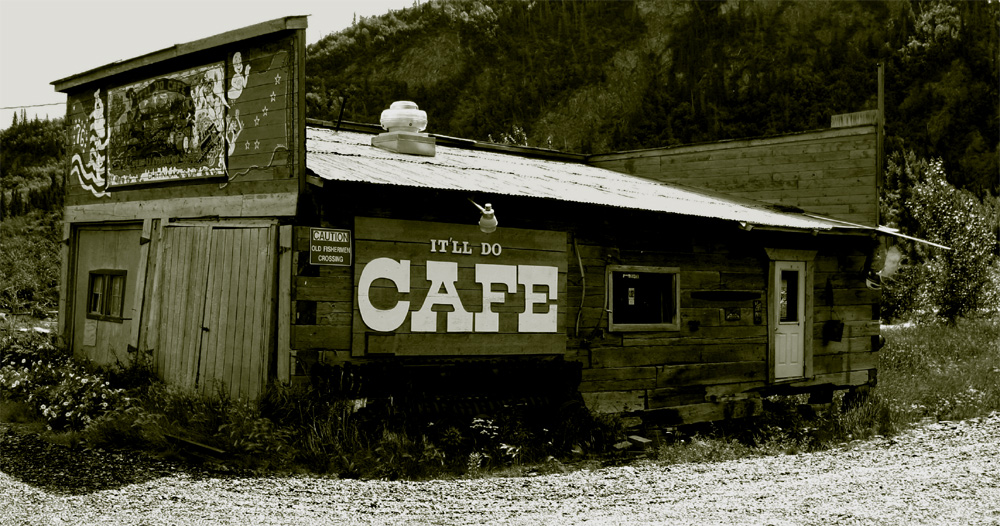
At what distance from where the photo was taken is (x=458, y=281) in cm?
1027

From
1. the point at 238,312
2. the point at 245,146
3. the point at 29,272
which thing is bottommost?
the point at 238,312

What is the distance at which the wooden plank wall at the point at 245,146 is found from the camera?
955 centimetres

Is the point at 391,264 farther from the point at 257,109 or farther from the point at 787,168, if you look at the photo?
the point at 787,168

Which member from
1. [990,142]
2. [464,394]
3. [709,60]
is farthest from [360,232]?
[709,60]

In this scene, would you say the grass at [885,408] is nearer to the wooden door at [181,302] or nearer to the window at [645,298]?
the window at [645,298]

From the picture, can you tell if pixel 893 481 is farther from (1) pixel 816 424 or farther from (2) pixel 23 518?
(2) pixel 23 518

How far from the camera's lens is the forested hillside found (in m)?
57.6

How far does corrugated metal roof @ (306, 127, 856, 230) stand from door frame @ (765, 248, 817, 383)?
50 cm

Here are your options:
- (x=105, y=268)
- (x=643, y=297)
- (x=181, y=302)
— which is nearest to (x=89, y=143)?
(x=105, y=268)

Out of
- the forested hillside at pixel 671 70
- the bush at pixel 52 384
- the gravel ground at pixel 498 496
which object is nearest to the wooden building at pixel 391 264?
the bush at pixel 52 384

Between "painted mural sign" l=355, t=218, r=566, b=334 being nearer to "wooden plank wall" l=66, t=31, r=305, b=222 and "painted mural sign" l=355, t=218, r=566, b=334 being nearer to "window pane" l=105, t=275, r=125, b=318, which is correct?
"wooden plank wall" l=66, t=31, r=305, b=222

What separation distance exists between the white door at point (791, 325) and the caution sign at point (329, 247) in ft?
22.8

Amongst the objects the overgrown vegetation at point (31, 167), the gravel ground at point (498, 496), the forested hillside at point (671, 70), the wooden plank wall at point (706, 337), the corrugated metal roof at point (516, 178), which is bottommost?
the gravel ground at point (498, 496)

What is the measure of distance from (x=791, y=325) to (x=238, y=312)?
26.6 feet
